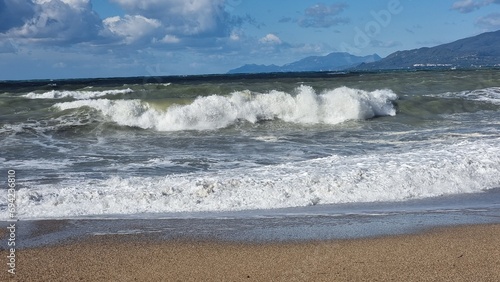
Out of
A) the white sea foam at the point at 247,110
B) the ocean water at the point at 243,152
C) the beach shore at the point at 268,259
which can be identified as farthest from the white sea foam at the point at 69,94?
the beach shore at the point at 268,259

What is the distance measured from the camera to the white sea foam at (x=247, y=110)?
20.8m

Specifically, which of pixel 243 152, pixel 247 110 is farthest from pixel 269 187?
pixel 247 110

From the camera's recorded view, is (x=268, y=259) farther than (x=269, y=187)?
No

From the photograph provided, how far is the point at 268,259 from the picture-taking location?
591 cm

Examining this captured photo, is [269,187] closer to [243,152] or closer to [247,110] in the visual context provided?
[243,152]

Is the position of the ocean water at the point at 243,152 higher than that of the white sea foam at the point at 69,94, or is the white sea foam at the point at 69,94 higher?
the white sea foam at the point at 69,94

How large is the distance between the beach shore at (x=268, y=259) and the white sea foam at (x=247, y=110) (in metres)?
13.6

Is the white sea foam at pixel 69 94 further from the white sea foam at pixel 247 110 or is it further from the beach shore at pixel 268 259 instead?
the beach shore at pixel 268 259

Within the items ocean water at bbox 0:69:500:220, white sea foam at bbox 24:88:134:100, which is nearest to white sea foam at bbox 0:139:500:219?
ocean water at bbox 0:69:500:220

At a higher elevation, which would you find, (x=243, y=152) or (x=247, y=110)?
(x=247, y=110)

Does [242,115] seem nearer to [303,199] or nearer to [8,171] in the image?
[8,171]

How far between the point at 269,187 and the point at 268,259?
11.3ft

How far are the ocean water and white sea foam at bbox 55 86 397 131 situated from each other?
0.05 metres

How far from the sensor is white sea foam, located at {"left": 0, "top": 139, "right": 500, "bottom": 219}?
338 inches
